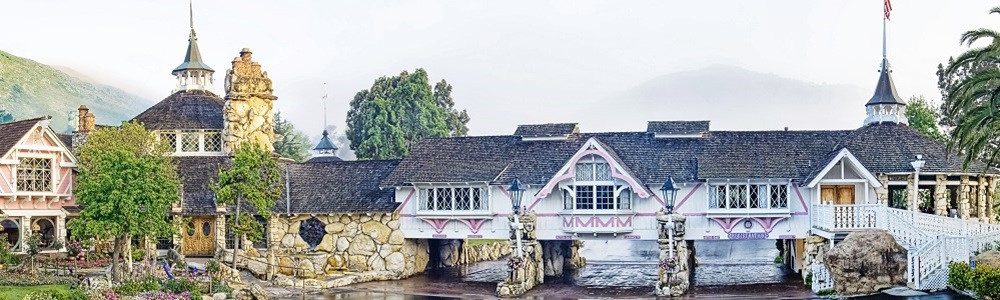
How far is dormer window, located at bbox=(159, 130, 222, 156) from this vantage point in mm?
44562

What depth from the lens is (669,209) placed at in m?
34.4

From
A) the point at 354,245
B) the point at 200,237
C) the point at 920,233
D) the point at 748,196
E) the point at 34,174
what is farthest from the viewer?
the point at 200,237

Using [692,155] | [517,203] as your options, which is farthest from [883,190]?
[517,203]

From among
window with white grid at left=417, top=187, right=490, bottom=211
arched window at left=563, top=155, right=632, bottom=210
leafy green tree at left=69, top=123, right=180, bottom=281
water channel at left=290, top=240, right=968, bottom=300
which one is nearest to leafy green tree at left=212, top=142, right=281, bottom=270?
leafy green tree at left=69, top=123, right=180, bottom=281

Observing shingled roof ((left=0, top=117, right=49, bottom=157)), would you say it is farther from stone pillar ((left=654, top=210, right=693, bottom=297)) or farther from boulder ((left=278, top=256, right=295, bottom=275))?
stone pillar ((left=654, top=210, right=693, bottom=297))

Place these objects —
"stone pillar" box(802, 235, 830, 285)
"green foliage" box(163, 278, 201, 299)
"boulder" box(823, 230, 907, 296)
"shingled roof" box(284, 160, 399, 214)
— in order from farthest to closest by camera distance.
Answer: "shingled roof" box(284, 160, 399, 214) → "stone pillar" box(802, 235, 830, 285) → "boulder" box(823, 230, 907, 296) → "green foliage" box(163, 278, 201, 299)

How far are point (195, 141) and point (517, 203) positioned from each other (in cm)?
1618

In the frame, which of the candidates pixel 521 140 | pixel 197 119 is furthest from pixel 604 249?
pixel 197 119

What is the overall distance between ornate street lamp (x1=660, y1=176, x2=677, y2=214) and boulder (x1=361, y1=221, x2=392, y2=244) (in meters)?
10.9

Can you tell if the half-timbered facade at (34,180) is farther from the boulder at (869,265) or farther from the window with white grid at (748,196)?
the boulder at (869,265)

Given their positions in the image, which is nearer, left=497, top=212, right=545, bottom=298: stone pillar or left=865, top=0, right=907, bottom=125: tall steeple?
left=497, top=212, right=545, bottom=298: stone pillar

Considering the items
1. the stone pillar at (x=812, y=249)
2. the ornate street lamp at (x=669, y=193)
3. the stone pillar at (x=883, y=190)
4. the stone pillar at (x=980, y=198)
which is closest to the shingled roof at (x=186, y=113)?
the ornate street lamp at (x=669, y=193)

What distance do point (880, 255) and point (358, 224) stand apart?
1895cm

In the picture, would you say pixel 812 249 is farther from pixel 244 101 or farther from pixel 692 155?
pixel 244 101
